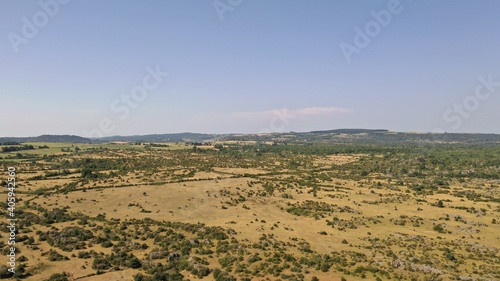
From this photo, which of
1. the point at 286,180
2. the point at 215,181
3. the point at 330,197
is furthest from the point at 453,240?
the point at 215,181

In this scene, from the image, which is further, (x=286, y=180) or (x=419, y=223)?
(x=286, y=180)

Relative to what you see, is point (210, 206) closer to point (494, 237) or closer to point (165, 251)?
point (165, 251)

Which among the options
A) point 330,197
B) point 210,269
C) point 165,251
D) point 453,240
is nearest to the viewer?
point 210,269

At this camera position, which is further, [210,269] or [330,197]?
[330,197]

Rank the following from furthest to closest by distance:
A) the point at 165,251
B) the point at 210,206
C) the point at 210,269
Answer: the point at 210,206, the point at 165,251, the point at 210,269

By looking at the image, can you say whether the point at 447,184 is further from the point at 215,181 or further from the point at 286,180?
the point at 215,181

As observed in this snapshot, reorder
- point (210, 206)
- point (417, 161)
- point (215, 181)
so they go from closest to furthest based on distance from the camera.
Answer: point (210, 206) < point (215, 181) < point (417, 161)

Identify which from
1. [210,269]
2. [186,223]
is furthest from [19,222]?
[210,269]
